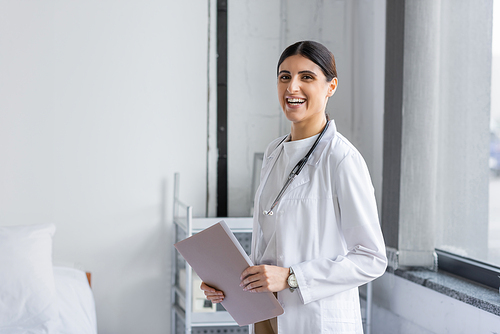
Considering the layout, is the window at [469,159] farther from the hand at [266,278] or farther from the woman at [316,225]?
the hand at [266,278]

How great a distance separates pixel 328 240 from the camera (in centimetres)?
105

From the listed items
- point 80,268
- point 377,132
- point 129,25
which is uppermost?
point 129,25

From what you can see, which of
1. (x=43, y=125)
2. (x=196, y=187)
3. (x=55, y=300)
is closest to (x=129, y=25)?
(x=43, y=125)

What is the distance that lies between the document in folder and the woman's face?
319mm

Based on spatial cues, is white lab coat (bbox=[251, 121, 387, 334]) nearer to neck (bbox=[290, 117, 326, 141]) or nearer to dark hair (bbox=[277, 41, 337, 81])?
neck (bbox=[290, 117, 326, 141])

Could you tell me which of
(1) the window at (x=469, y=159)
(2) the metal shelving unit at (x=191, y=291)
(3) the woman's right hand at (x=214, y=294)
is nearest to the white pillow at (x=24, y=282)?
(2) the metal shelving unit at (x=191, y=291)

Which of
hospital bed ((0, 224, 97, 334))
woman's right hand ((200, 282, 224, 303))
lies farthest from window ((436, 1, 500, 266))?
hospital bed ((0, 224, 97, 334))

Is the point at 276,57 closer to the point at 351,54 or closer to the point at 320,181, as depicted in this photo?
the point at 351,54

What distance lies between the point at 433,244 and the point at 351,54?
123 cm

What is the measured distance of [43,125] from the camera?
7.67 feet

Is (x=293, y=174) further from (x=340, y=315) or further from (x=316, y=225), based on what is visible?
(x=340, y=315)

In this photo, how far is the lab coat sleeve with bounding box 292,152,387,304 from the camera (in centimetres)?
100

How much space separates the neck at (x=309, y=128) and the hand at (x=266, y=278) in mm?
340

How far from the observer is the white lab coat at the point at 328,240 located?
1000 millimetres
